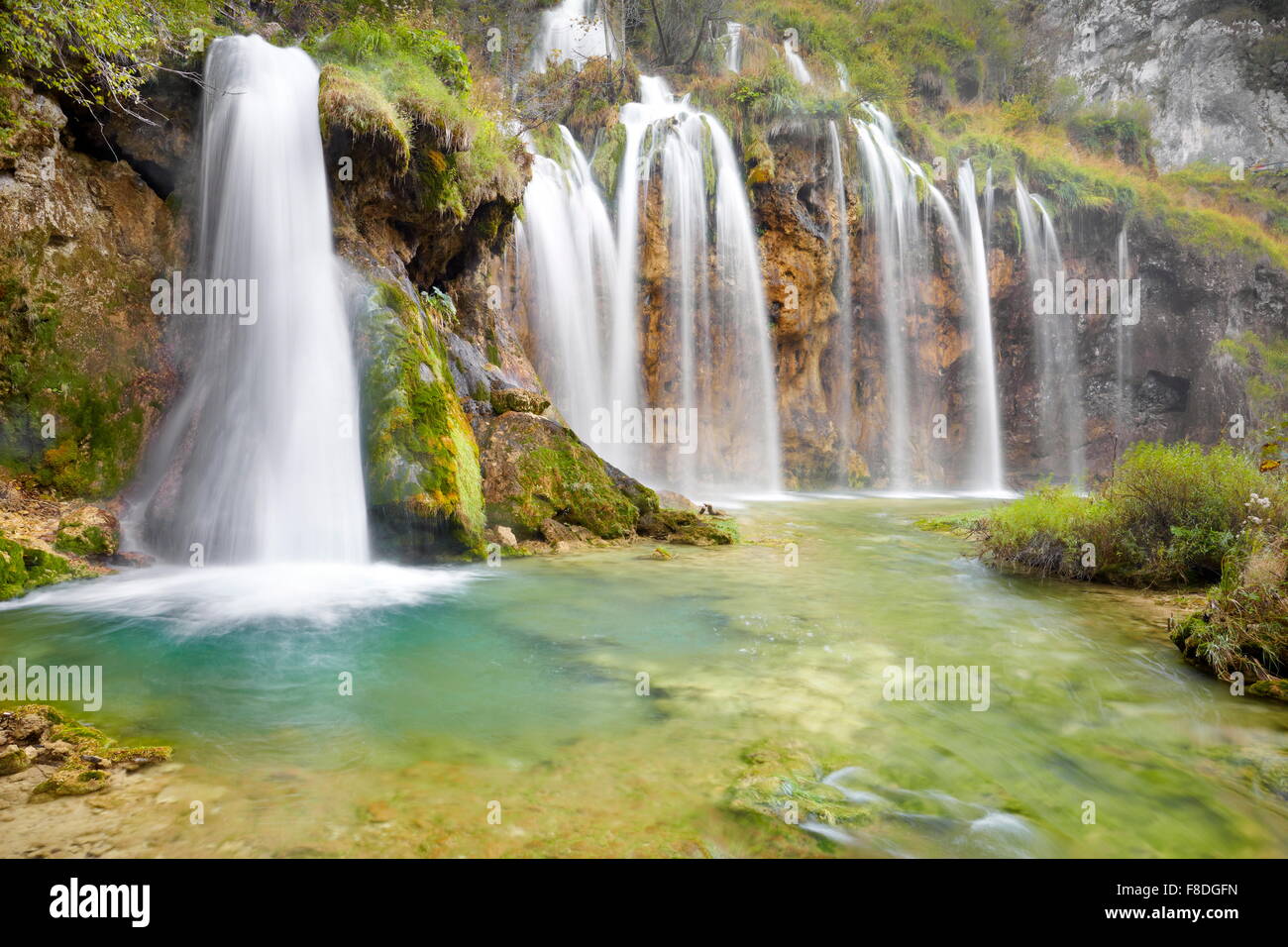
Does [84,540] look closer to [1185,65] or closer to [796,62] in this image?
[796,62]

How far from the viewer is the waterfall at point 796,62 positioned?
87.8 ft

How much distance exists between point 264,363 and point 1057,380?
27935 mm

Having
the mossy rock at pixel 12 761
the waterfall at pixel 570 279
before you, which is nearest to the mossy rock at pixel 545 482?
the mossy rock at pixel 12 761

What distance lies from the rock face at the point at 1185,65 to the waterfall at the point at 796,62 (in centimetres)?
1797

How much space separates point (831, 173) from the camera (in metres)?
22.7

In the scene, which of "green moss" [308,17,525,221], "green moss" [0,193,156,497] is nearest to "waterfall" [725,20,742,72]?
"green moss" [308,17,525,221]

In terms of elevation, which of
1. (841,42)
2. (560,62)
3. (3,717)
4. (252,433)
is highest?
(841,42)

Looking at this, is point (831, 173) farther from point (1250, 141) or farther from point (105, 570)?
point (1250, 141)

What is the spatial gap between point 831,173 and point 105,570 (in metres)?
22.5

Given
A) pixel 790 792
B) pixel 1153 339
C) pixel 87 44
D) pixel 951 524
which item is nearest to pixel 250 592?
pixel 790 792

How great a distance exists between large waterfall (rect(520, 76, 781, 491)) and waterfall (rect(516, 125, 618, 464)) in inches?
1.6

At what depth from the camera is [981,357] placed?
1011 inches

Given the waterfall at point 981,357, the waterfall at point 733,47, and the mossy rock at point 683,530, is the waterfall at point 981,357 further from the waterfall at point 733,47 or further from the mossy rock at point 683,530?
the mossy rock at point 683,530
